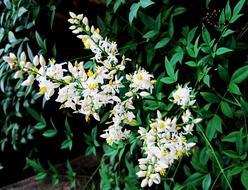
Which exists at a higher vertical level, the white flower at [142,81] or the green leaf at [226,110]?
the white flower at [142,81]

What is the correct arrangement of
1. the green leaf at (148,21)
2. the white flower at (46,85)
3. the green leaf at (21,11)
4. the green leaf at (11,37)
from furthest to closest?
1. the green leaf at (11,37)
2. the green leaf at (21,11)
3. the green leaf at (148,21)
4. the white flower at (46,85)

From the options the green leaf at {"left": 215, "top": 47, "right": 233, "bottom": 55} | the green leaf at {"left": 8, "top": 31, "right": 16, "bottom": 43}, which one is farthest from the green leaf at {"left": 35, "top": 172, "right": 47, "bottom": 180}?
the green leaf at {"left": 215, "top": 47, "right": 233, "bottom": 55}

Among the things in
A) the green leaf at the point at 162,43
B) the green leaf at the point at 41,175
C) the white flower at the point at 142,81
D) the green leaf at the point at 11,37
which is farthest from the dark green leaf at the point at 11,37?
the white flower at the point at 142,81

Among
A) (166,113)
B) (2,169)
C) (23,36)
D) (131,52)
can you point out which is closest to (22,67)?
(166,113)

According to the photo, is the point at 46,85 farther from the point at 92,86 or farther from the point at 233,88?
the point at 233,88

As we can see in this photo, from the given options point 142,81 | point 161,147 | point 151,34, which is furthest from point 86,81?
point 151,34

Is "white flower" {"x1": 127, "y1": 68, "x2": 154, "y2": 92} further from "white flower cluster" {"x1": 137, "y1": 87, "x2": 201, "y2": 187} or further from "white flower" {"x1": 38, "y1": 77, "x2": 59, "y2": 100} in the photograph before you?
"white flower" {"x1": 38, "y1": 77, "x2": 59, "y2": 100}

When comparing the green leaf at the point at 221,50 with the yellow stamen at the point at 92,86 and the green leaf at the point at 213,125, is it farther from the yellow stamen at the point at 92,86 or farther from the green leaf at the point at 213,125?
the yellow stamen at the point at 92,86

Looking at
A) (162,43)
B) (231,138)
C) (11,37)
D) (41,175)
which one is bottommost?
(231,138)

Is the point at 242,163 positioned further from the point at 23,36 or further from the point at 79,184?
the point at 23,36
